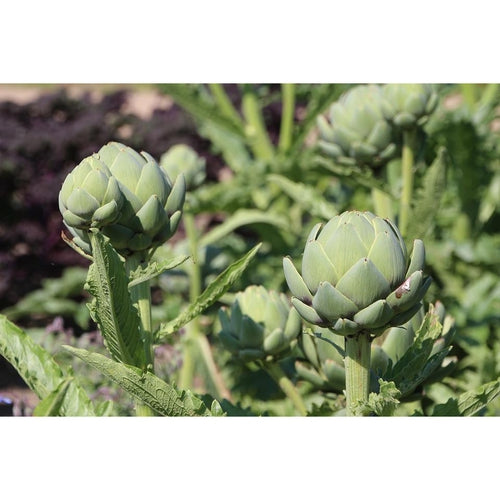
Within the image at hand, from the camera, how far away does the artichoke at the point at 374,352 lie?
69cm

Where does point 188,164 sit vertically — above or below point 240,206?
above

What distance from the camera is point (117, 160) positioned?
0.61 metres

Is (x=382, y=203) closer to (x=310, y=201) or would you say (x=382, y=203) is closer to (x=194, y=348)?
(x=310, y=201)

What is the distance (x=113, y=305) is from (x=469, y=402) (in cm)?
25

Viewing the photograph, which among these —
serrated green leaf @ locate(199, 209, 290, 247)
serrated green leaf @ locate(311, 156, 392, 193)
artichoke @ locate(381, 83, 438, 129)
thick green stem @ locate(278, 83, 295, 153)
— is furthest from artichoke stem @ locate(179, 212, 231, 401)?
thick green stem @ locate(278, 83, 295, 153)

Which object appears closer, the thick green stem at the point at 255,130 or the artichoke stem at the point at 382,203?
the artichoke stem at the point at 382,203

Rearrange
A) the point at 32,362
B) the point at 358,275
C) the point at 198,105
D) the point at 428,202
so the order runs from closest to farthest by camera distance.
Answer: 1. the point at 358,275
2. the point at 32,362
3. the point at 428,202
4. the point at 198,105

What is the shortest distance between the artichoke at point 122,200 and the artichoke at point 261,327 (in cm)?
15

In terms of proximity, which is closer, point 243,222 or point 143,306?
point 143,306

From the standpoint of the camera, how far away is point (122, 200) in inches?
23.6

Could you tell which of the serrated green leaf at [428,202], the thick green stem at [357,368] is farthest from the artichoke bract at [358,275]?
the serrated green leaf at [428,202]

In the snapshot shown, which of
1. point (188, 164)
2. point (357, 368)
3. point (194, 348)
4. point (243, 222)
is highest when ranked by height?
point (357, 368)

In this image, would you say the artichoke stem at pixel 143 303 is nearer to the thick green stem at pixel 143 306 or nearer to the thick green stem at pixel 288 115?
the thick green stem at pixel 143 306

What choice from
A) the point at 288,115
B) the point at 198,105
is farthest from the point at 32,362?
the point at 288,115
